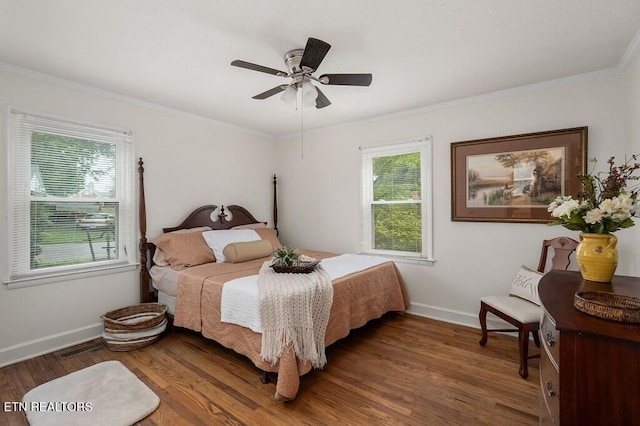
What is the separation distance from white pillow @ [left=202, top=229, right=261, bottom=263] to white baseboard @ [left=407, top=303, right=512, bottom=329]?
86.0 inches

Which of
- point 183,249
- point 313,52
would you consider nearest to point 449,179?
point 313,52

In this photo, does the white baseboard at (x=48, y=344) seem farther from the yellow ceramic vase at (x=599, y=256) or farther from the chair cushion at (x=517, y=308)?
the yellow ceramic vase at (x=599, y=256)

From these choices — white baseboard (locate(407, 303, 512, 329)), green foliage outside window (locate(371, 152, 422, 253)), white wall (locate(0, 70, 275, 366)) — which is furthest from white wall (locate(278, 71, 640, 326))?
white wall (locate(0, 70, 275, 366))

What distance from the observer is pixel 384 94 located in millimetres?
3092

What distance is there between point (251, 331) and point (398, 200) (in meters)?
2.40

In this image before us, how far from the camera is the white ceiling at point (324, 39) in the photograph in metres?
1.77

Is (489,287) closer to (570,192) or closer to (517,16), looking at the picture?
(570,192)

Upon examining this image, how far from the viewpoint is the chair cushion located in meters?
2.29

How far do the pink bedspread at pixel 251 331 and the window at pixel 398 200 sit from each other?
1.94 feet

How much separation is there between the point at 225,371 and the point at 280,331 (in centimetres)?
72

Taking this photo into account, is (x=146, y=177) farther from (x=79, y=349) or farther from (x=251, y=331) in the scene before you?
(x=251, y=331)

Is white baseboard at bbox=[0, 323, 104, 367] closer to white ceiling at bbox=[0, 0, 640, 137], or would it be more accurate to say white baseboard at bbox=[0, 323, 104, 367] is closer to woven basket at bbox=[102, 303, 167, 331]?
woven basket at bbox=[102, 303, 167, 331]

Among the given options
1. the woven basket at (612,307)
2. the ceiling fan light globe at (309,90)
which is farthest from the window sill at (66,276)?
the woven basket at (612,307)

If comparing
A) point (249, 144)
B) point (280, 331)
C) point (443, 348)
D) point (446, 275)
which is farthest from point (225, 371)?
point (249, 144)
